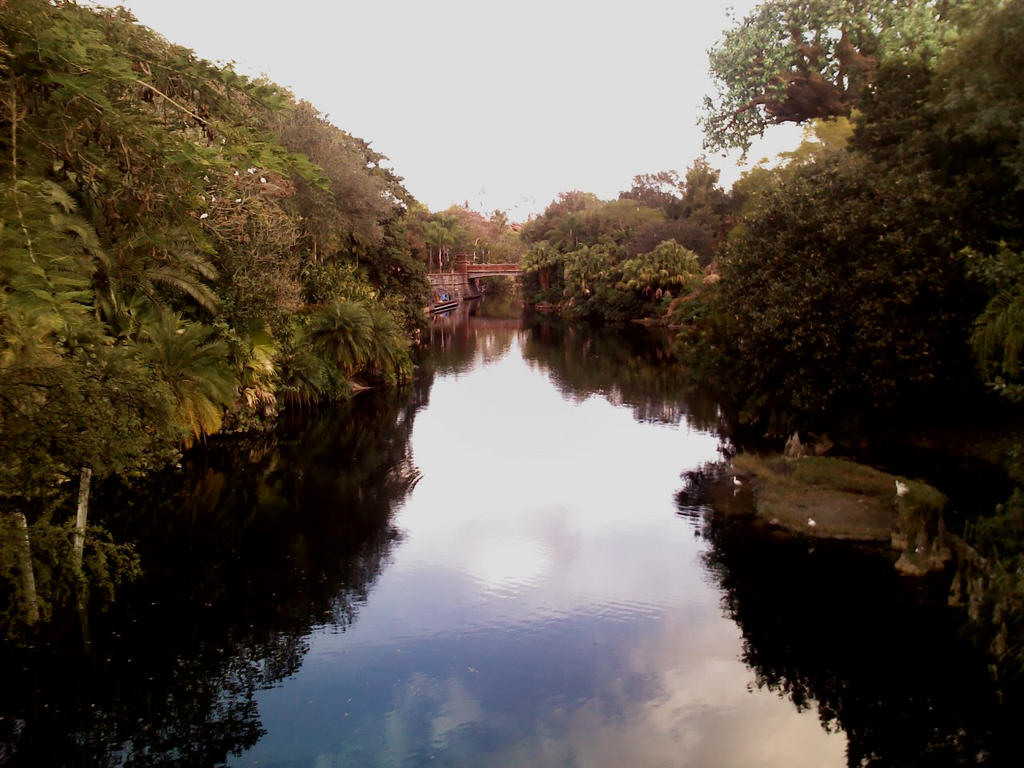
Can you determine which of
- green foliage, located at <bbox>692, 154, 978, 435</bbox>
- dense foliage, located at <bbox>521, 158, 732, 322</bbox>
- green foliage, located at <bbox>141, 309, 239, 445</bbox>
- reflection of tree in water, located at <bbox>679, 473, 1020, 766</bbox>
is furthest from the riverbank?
dense foliage, located at <bbox>521, 158, 732, 322</bbox>

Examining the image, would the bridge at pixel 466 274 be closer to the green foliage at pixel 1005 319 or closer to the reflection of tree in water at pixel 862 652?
the reflection of tree in water at pixel 862 652

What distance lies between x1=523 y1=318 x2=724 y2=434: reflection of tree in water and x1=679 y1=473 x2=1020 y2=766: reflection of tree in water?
9.96 meters

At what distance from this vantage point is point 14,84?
596 cm

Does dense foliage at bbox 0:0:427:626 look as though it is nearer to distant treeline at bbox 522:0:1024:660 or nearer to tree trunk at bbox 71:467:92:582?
tree trunk at bbox 71:467:92:582

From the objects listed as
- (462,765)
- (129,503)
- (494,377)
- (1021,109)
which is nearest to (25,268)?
(462,765)

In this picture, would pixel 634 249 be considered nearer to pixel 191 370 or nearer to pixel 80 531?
pixel 191 370

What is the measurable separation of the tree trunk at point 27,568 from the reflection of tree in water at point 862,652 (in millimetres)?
7307

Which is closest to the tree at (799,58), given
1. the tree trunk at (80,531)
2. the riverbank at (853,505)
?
the riverbank at (853,505)

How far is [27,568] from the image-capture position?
7.67 metres

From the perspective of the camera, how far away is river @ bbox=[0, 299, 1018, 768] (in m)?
7.17

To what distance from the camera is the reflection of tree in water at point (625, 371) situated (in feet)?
78.0

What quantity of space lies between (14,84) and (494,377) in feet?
83.8

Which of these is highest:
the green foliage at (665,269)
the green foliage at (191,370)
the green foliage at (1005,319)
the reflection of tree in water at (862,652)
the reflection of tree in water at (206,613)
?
the green foliage at (665,269)

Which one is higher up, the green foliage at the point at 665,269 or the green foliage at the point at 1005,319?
the green foliage at the point at 665,269
